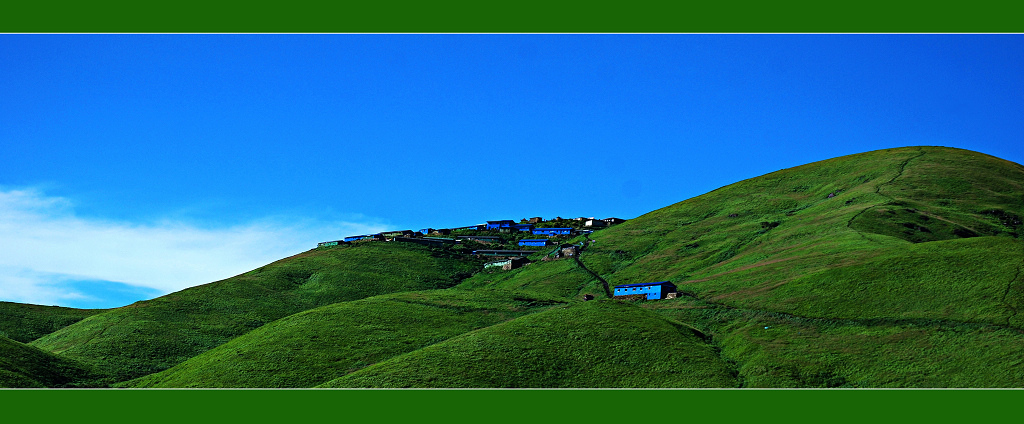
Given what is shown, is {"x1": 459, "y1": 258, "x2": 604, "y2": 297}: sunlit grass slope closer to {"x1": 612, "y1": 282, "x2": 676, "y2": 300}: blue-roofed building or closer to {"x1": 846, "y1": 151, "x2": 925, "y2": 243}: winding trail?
{"x1": 612, "y1": 282, "x2": 676, "y2": 300}: blue-roofed building

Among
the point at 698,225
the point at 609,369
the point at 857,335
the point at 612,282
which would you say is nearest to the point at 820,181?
the point at 698,225

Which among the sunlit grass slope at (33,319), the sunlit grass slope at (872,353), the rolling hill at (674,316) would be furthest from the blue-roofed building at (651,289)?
the sunlit grass slope at (33,319)

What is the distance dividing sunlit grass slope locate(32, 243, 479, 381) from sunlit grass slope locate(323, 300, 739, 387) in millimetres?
39515

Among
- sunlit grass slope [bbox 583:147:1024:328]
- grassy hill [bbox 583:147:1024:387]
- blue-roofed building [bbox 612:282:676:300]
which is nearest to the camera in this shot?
grassy hill [bbox 583:147:1024:387]

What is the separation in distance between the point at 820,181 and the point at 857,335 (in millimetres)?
107549

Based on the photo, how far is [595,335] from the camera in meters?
83.4

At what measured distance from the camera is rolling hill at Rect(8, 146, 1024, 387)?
72.8 m

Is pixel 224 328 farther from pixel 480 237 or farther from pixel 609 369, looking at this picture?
pixel 480 237

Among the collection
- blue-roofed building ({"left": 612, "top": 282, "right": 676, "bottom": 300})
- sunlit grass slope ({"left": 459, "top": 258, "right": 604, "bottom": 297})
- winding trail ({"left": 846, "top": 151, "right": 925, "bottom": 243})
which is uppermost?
winding trail ({"left": 846, "top": 151, "right": 925, "bottom": 243})

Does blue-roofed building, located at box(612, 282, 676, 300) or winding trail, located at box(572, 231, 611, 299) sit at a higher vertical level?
winding trail, located at box(572, 231, 611, 299)

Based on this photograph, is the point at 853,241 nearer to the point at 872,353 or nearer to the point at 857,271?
the point at 857,271

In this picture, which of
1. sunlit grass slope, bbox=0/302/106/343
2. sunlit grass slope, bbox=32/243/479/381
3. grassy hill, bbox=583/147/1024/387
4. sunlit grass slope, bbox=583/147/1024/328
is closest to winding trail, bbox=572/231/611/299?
sunlit grass slope, bbox=583/147/1024/328

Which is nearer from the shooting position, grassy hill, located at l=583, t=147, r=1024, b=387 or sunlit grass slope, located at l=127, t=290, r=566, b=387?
grassy hill, located at l=583, t=147, r=1024, b=387

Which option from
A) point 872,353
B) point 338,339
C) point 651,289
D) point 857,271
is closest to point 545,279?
point 651,289
